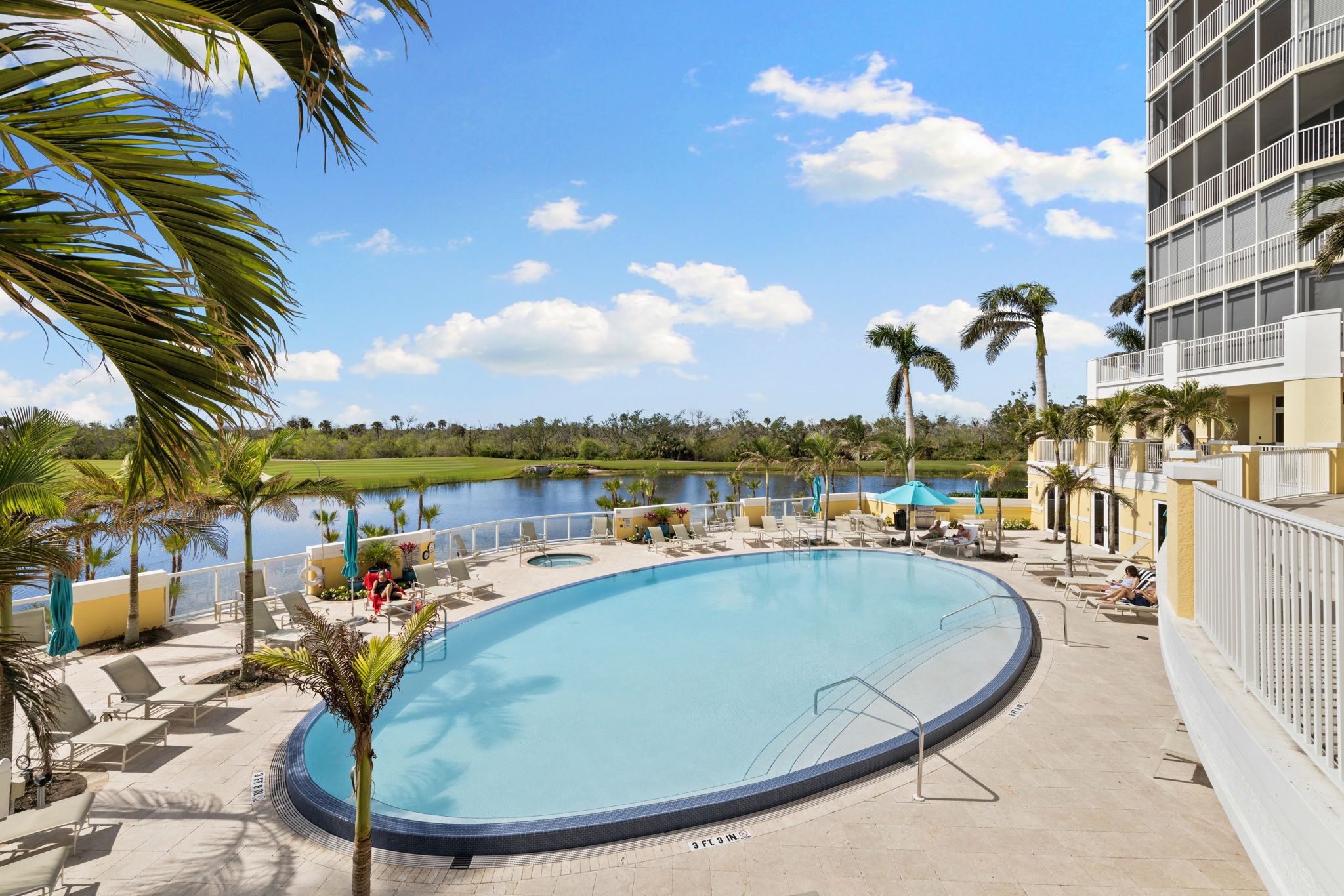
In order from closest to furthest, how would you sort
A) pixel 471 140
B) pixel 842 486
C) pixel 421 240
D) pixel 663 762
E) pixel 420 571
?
pixel 663 762 → pixel 420 571 → pixel 471 140 → pixel 421 240 → pixel 842 486

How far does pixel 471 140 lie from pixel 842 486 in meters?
57.8

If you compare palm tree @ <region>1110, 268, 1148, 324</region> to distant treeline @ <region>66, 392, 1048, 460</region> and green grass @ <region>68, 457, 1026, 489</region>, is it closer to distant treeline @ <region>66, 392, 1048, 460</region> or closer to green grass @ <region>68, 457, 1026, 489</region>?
green grass @ <region>68, 457, 1026, 489</region>

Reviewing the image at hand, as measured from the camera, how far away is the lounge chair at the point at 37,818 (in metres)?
4.48

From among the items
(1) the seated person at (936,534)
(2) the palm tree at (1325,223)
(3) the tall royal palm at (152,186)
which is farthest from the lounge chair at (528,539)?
(2) the palm tree at (1325,223)

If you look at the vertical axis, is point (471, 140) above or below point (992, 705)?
→ above

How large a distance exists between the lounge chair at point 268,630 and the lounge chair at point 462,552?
534 centimetres

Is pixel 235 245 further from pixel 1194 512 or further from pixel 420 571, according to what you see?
pixel 420 571

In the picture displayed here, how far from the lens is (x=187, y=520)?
8.46m

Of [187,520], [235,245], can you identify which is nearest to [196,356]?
[235,245]

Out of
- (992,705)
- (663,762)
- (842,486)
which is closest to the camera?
(663,762)

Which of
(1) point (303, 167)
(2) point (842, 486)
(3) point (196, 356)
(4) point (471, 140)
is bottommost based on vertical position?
(2) point (842, 486)

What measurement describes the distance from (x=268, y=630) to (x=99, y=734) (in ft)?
10.9

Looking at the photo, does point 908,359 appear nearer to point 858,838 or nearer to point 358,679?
point 858,838

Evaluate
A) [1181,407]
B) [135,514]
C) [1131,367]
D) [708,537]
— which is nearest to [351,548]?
[135,514]
